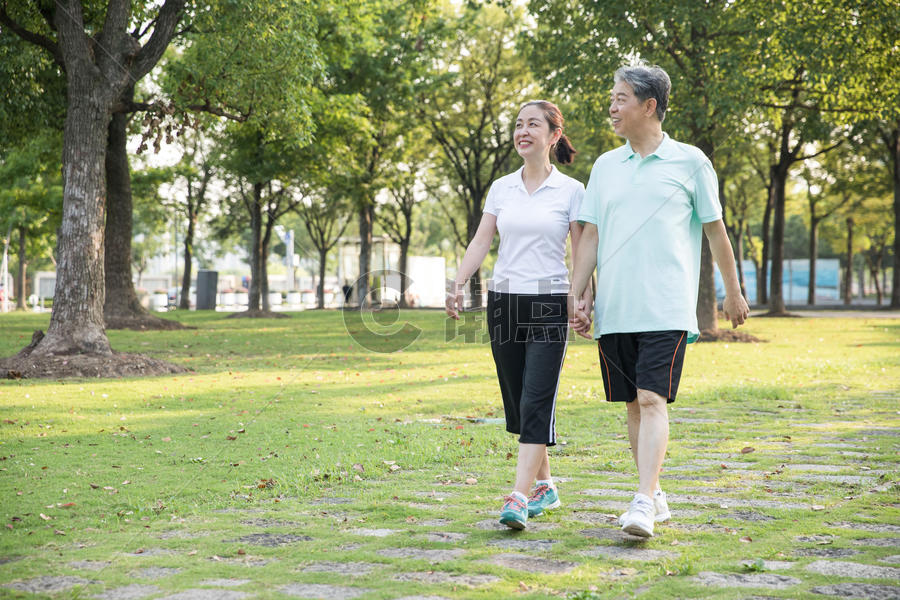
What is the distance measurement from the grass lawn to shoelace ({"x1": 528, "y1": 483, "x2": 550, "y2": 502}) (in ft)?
0.39

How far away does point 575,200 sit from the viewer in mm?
4430

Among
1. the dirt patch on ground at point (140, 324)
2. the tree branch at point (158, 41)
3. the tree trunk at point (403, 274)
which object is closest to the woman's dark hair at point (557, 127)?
the tree branch at point (158, 41)

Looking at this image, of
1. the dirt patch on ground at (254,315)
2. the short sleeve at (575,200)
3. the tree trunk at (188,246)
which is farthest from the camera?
the tree trunk at (188,246)

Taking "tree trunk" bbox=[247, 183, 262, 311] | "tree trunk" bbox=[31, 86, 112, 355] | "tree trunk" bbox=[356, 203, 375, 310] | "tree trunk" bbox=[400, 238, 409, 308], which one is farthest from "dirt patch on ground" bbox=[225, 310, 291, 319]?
"tree trunk" bbox=[31, 86, 112, 355]

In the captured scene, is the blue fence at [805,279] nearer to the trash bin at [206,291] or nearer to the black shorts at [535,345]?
the trash bin at [206,291]

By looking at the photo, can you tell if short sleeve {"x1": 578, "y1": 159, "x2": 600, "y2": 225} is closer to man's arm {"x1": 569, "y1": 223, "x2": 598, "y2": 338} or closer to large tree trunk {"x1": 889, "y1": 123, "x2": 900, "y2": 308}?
man's arm {"x1": 569, "y1": 223, "x2": 598, "y2": 338}

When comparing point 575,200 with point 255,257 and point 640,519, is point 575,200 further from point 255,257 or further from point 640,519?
point 255,257

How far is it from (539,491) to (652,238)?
4.85 ft

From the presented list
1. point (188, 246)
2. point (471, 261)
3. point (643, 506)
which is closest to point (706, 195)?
point (471, 261)

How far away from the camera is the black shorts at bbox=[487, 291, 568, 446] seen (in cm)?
430

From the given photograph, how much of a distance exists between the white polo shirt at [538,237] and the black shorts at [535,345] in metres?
0.07

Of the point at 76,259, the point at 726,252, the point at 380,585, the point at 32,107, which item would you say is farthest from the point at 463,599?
the point at 32,107

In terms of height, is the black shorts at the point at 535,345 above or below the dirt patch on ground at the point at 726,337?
above

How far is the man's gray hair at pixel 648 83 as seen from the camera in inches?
167
